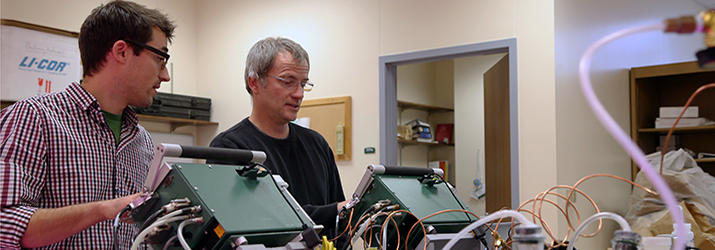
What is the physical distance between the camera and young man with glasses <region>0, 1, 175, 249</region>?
1117 millimetres

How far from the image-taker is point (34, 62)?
146 inches

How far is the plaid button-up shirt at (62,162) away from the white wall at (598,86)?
2705 millimetres

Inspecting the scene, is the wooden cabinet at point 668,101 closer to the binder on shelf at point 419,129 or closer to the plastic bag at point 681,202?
the plastic bag at point 681,202

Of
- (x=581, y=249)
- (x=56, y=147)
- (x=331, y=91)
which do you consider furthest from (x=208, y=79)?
(x=56, y=147)

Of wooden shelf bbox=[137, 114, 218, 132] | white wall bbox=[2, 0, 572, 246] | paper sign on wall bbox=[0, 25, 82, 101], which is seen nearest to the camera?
white wall bbox=[2, 0, 572, 246]

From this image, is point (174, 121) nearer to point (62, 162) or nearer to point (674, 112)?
point (62, 162)

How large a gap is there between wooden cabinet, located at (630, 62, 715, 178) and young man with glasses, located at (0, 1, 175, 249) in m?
3.84

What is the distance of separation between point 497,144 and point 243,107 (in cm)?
226

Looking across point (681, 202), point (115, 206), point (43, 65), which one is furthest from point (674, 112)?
point (43, 65)

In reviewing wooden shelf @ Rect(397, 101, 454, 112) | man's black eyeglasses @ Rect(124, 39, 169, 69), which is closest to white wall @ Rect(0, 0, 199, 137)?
wooden shelf @ Rect(397, 101, 454, 112)

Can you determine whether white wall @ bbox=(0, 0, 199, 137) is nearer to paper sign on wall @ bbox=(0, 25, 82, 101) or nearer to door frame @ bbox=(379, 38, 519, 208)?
paper sign on wall @ bbox=(0, 25, 82, 101)

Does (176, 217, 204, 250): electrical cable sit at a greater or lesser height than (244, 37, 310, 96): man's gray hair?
lesser

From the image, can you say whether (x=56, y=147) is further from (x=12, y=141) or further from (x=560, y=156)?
(x=560, y=156)

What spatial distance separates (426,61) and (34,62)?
273 centimetres
